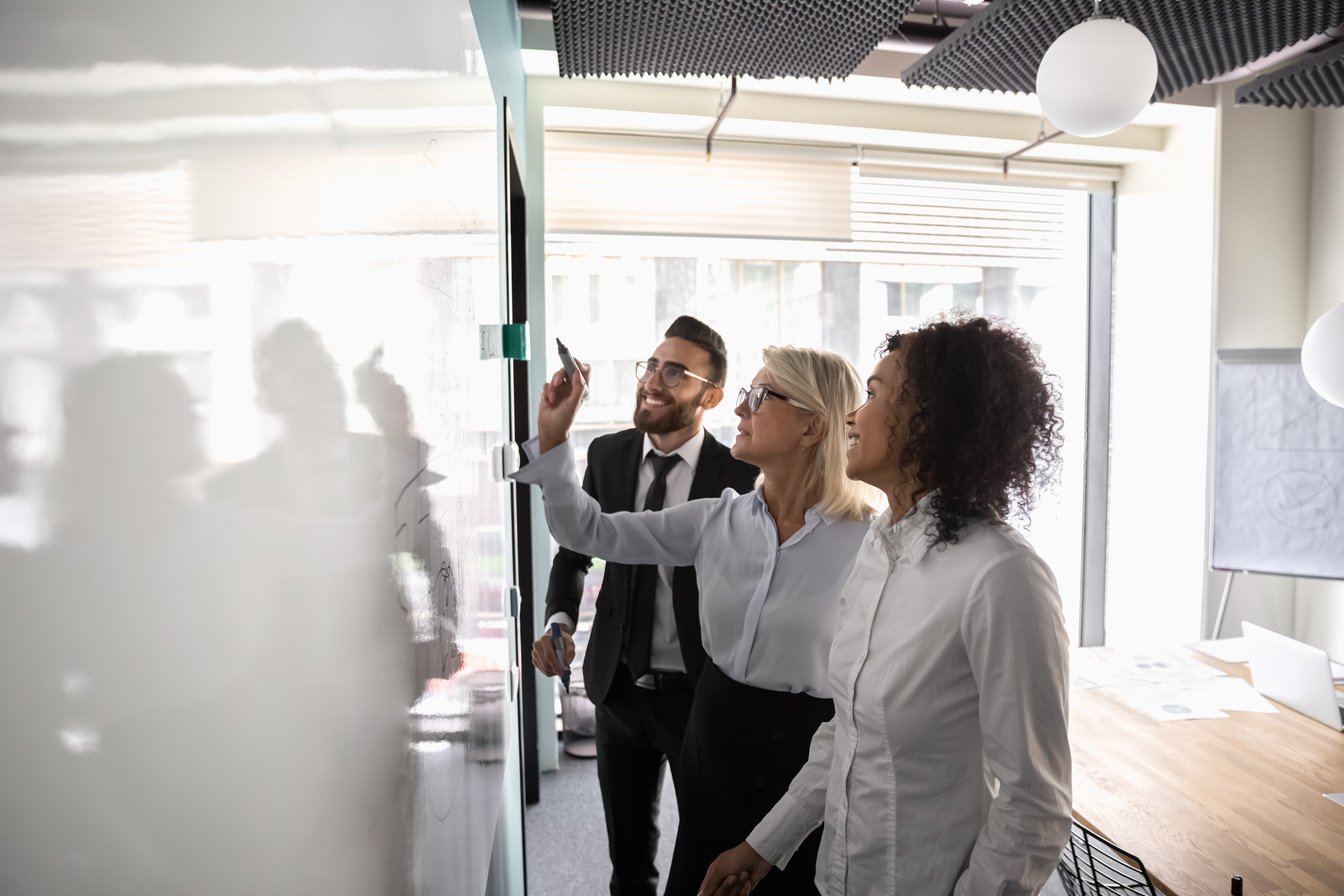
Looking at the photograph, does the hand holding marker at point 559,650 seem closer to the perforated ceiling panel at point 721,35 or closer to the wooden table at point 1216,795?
the wooden table at point 1216,795

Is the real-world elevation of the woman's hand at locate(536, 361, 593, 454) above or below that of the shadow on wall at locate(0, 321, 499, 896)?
above

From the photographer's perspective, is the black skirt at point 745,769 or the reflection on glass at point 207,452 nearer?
the reflection on glass at point 207,452

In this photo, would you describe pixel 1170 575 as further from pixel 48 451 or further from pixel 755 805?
pixel 48 451

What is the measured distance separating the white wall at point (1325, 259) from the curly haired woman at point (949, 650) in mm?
3701

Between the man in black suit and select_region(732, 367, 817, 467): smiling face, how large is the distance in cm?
41

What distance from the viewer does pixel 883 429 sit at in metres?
1.36

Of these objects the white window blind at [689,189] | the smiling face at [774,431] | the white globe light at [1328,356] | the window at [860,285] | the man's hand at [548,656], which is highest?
the white window blind at [689,189]

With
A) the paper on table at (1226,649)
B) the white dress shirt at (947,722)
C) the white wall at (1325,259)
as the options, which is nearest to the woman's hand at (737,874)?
the white dress shirt at (947,722)

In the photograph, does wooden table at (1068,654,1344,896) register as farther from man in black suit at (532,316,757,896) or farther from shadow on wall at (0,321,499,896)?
shadow on wall at (0,321,499,896)

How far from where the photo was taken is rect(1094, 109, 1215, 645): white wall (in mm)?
4059

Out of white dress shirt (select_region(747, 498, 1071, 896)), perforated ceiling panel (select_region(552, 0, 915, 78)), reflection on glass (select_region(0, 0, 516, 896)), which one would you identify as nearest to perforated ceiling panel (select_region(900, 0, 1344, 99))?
perforated ceiling panel (select_region(552, 0, 915, 78))

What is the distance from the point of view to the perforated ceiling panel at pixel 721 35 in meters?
2.43

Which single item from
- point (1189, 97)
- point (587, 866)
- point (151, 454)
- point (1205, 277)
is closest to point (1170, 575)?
point (1205, 277)

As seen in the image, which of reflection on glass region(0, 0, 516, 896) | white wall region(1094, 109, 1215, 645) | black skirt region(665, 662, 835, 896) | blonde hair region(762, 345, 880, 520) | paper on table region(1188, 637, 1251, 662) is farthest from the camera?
white wall region(1094, 109, 1215, 645)
